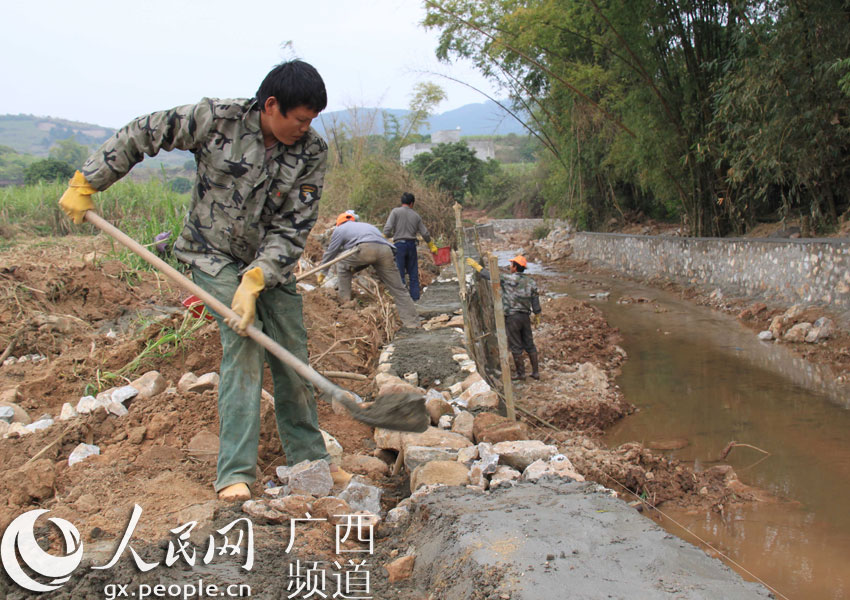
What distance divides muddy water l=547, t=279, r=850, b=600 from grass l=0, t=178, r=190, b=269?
5.29 m

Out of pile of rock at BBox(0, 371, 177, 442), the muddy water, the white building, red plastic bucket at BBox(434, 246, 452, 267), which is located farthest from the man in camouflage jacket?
the white building

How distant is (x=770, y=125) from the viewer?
778cm

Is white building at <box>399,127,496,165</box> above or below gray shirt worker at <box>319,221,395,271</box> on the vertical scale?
above

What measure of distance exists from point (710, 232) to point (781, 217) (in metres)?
1.24

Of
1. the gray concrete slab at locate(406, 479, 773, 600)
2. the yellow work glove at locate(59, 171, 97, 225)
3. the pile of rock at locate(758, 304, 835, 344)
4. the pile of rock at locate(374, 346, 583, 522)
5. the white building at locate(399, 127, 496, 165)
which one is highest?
the white building at locate(399, 127, 496, 165)

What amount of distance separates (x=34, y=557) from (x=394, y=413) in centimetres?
115

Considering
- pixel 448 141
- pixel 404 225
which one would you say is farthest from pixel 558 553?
pixel 448 141

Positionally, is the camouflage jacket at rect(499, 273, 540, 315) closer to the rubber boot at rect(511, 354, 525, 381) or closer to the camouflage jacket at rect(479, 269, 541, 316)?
the camouflage jacket at rect(479, 269, 541, 316)

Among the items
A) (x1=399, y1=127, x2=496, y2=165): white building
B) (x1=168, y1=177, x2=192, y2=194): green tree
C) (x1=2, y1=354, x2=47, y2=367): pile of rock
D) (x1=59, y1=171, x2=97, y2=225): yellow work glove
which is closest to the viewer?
(x1=59, y1=171, x2=97, y2=225): yellow work glove

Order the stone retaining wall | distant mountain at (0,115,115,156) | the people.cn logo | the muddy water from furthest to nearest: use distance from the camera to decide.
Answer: distant mountain at (0,115,115,156), the stone retaining wall, the muddy water, the people.cn logo

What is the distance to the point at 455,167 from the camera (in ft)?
96.9

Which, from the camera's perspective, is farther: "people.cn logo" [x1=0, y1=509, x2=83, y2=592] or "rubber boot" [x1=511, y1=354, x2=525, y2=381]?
"rubber boot" [x1=511, y1=354, x2=525, y2=381]

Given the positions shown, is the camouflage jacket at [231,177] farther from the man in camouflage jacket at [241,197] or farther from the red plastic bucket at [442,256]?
the red plastic bucket at [442,256]

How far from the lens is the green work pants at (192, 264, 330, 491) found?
2.39 m
